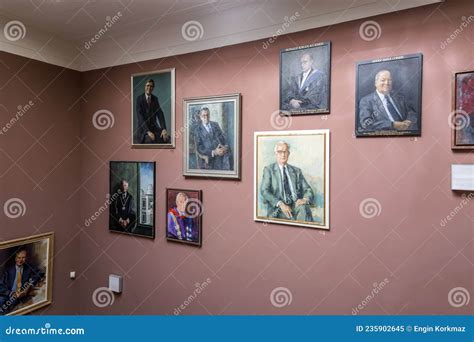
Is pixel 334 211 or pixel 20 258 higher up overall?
pixel 334 211

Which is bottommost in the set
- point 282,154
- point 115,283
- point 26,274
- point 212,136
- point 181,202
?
point 115,283

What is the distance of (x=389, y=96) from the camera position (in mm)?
1962

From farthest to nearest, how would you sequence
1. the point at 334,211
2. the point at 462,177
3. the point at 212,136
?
the point at 212,136
the point at 334,211
the point at 462,177

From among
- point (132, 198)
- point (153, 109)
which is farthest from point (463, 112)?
point (132, 198)

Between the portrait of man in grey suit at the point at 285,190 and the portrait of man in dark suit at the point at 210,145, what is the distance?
314mm

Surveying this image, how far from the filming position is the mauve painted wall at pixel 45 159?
105 inches

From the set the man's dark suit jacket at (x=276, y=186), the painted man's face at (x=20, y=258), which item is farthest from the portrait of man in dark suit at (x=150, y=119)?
the painted man's face at (x=20, y=258)

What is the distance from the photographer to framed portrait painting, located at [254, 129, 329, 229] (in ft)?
7.11

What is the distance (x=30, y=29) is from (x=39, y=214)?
1.44 metres

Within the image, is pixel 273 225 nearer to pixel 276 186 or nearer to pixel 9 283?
pixel 276 186

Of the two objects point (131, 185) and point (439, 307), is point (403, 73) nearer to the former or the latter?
point (439, 307)

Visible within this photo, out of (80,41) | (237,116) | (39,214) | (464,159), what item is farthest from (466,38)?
(39,214)

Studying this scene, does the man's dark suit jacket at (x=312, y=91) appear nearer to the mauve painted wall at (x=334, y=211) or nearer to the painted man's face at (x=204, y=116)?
the mauve painted wall at (x=334, y=211)

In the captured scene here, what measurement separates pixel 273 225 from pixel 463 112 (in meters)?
1.23
